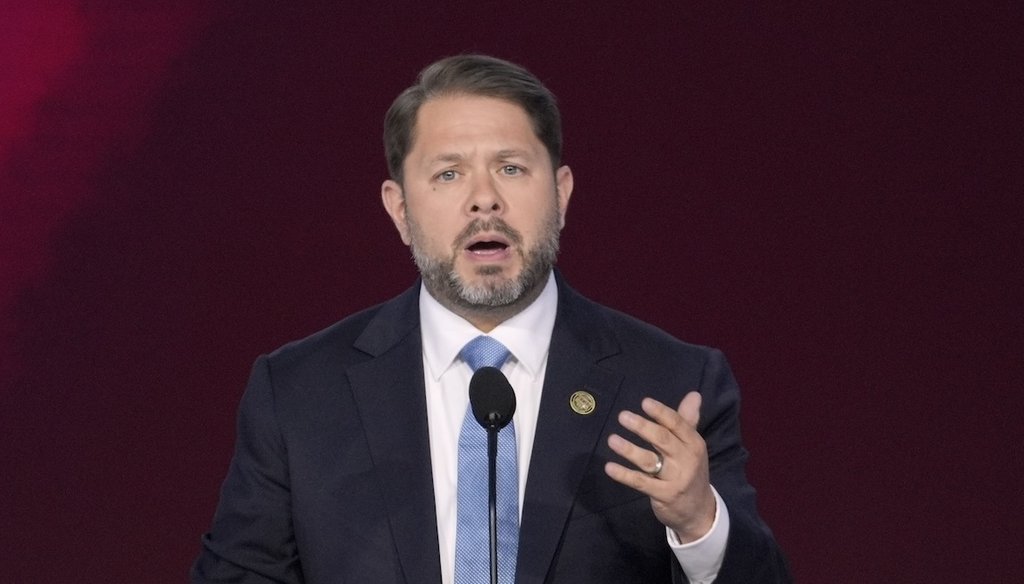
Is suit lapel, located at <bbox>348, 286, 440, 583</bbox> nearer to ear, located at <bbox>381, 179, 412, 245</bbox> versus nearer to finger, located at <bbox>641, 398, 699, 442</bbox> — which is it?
ear, located at <bbox>381, 179, 412, 245</bbox>

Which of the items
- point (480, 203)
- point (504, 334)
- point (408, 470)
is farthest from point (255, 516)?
point (480, 203)

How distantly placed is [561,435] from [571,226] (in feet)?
4.16

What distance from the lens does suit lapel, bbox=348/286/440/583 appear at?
2.41 m

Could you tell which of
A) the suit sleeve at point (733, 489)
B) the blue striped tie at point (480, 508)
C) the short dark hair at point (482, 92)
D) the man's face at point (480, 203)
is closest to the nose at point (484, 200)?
the man's face at point (480, 203)

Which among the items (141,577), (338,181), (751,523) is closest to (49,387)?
(141,577)

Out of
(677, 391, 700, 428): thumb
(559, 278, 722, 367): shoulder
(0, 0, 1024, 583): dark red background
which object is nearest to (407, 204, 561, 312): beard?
(559, 278, 722, 367): shoulder

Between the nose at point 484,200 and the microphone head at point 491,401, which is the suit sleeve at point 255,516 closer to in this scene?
the nose at point 484,200

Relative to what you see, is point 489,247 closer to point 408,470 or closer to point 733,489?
point 408,470

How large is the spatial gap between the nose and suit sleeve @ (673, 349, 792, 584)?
1.52 ft

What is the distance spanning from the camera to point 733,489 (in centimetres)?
243

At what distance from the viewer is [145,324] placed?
11.7ft

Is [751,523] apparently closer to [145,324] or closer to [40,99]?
[145,324]

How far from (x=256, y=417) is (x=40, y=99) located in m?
1.35

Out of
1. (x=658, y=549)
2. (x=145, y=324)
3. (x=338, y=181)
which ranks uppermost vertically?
(x=338, y=181)
